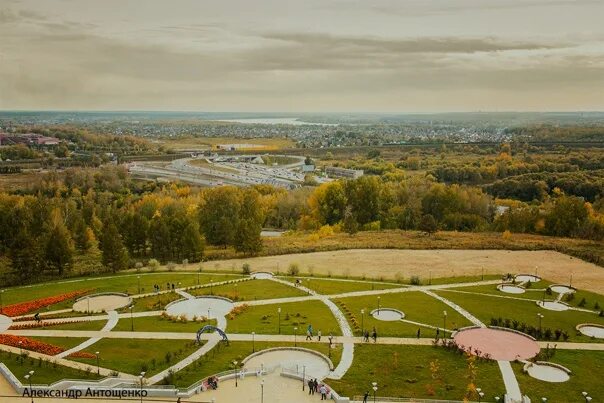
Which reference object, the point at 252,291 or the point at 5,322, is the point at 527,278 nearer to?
the point at 252,291

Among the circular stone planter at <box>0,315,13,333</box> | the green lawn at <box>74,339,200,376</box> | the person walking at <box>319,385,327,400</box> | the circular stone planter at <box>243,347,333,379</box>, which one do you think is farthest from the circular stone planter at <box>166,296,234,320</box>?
the person walking at <box>319,385,327,400</box>

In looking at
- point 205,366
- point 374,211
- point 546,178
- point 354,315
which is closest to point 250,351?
point 205,366

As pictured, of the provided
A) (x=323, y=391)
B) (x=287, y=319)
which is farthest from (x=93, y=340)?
(x=323, y=391)

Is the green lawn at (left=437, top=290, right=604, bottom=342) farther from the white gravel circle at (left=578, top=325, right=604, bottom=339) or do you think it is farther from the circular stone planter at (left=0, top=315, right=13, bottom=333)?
the circular stone planter at (left=0, top=315, right=13, bottom=333)

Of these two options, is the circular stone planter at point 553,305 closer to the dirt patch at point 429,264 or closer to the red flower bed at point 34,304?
the dirt patch at point 429,264

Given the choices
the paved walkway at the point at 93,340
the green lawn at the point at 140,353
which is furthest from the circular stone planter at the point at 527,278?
the paved walkway at the point at 93,340

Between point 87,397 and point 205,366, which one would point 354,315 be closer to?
point 205,366
